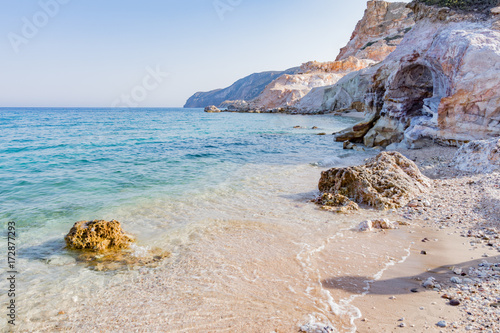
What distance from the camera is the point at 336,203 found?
21.1 feet

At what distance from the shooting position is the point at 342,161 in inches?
462

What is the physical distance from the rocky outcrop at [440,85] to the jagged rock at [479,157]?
1.57 meters

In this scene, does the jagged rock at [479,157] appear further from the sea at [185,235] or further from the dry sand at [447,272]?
the sea at [185,235]

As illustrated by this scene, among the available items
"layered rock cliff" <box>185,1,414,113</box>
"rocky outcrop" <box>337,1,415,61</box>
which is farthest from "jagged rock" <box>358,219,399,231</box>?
"rocky outcrop" <box>337,1,415,61</box>

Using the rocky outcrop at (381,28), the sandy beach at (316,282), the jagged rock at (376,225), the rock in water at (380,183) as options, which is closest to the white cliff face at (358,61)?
the rocky outcrop at (381,28)

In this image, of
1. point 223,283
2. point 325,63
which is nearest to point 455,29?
point 223,283

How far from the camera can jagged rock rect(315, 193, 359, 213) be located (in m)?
6.15

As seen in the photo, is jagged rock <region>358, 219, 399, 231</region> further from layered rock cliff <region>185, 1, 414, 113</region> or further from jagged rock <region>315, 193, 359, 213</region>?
layered rock cliff <region>185, 1, 414, 113</region>

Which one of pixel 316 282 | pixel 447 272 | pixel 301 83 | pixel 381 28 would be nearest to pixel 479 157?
pixel 447 272

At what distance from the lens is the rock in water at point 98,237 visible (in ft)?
15.2

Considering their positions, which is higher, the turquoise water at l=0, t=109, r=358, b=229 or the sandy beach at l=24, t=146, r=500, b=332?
the turquoise water at l=0, t=109, r=358, b=229

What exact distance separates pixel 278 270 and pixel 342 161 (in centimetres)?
880

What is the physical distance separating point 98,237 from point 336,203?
4.96m

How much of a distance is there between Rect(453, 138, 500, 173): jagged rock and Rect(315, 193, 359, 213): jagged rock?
423cm
